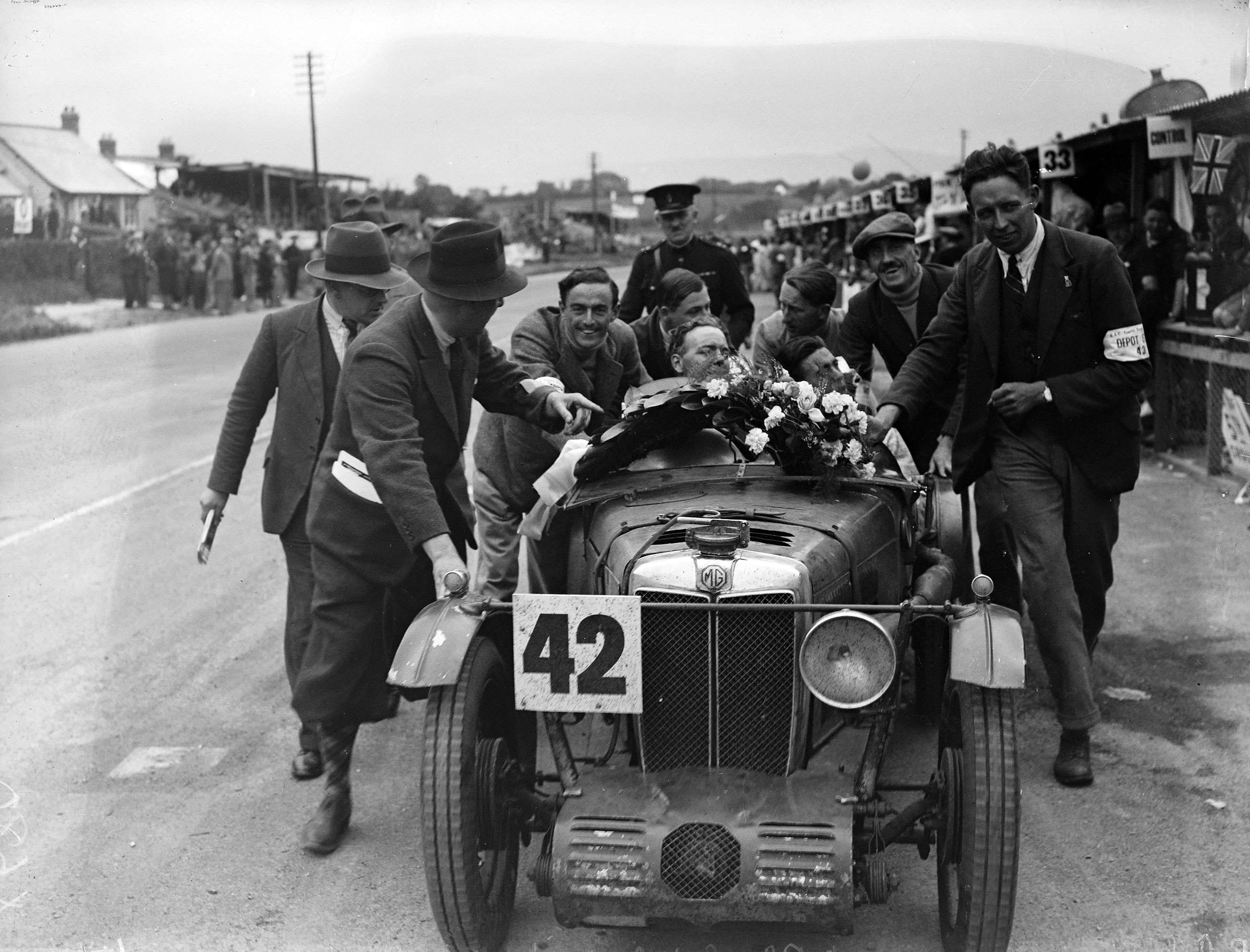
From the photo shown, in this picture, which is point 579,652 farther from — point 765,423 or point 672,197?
point 672,197

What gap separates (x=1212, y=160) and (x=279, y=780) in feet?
28.4

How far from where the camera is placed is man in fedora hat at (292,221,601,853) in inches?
157

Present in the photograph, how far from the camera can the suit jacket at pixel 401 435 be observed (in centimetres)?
393

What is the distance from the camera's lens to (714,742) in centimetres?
358

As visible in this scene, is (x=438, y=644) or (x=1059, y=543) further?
(x=1059, y=543)

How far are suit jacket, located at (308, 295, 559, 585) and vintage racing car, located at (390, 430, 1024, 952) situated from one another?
45 centimetres

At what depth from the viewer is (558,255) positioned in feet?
222

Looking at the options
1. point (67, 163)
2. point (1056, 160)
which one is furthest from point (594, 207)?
point (1056, 160)

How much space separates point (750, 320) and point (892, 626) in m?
4.76

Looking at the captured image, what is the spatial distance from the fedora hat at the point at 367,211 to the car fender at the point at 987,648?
17.8 feet

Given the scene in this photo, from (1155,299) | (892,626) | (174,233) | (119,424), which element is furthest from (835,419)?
(174,233)

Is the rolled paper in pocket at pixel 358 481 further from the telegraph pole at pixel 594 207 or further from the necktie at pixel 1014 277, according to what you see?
the telegraph pole at pixel 594 207

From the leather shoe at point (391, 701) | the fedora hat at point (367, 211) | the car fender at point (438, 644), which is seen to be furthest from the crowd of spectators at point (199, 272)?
the car fender at point (438, 644)

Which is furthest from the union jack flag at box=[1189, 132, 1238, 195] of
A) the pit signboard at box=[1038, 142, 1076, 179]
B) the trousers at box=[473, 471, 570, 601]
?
the trousers at box=[473, 471, 570, 601]
